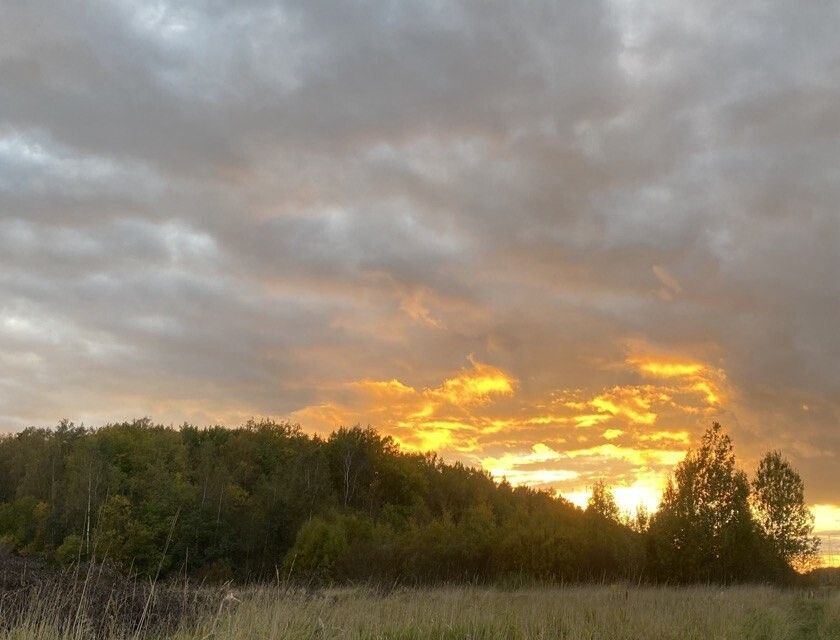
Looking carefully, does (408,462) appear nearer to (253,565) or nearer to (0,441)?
(253,565)

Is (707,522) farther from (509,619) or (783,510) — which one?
(509,619)

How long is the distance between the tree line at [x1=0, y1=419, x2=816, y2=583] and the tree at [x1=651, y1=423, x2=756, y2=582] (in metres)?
0.08

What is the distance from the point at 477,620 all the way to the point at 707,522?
36.0m

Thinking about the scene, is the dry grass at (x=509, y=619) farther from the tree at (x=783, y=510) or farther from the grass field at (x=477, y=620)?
the tree at (x=783, y=510)

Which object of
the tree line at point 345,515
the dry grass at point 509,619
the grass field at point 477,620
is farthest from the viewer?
the tree line at point 345,515

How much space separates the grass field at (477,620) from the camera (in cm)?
1438

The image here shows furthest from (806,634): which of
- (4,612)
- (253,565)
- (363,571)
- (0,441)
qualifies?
(0,441)

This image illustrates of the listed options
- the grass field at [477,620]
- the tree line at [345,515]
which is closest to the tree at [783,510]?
the tree line at [345,515]

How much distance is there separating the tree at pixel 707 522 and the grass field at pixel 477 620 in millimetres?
20139

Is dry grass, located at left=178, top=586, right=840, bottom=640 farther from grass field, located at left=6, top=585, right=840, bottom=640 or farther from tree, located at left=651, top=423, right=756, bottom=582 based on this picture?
tree, located at left=651, top=423, right=756, bottom=582

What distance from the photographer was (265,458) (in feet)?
271

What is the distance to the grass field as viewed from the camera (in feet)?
47.2

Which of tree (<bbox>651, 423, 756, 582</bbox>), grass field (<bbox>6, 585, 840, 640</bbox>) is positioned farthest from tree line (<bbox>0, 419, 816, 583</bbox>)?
grass field (<bbox>6, 585, 840, 640</bbox>)

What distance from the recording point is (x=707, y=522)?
2005 inches
